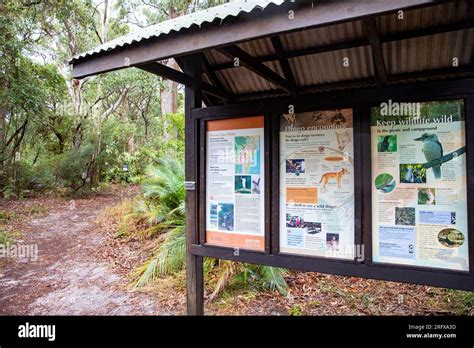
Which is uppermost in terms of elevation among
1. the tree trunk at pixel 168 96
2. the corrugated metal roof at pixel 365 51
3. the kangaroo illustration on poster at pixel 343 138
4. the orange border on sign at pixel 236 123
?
the tree trunk at pixel 168 96

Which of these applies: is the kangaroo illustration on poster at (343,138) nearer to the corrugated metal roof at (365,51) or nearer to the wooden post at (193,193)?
the corrugated metal roof at (365,51)

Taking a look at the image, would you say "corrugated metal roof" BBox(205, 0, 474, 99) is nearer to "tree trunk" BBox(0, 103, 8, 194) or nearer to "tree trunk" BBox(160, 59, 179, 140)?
"tree trunk" BBox(0, 103, 8, 194)

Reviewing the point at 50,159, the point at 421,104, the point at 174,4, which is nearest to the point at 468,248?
the point at 421,104

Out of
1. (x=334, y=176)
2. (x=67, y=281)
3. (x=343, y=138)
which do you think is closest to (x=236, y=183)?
(x=334, y=176)

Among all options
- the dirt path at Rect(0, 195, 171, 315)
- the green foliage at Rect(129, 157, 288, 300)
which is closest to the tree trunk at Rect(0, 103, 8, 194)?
the dirt path at Rect(0, 195, 171, 315)

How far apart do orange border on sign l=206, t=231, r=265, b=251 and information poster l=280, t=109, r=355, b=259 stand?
23 centimetres

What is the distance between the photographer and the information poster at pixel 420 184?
2.40 m

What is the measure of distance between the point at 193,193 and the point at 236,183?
1.68ft

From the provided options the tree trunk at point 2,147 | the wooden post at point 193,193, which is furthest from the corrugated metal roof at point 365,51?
the tree trunk at point 2,147

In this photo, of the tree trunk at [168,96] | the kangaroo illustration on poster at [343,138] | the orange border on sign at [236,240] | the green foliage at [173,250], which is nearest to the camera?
the kangaroo illustration on poster at [343,138]

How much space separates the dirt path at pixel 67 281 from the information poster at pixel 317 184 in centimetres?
238

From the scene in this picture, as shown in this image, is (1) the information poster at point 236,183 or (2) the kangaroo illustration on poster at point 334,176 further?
(1) the information poster at point 236,183
